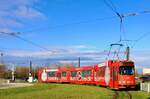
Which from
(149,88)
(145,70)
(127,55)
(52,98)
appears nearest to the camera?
(52,98)

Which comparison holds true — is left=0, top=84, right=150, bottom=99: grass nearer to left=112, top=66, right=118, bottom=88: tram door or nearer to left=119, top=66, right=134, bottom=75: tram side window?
left=112, top=66, right=118, bottom=88: tram door

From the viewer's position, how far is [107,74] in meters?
46.0

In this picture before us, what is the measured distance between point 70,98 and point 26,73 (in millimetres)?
143997

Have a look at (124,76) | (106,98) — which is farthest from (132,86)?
(106,98)

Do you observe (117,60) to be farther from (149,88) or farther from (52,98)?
(52,98)

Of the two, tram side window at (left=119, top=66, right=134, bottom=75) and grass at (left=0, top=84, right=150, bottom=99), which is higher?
tram side window at (left=119, top=66, right=134, bottom=75)

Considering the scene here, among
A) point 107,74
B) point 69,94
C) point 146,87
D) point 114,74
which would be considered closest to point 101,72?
point 107,74

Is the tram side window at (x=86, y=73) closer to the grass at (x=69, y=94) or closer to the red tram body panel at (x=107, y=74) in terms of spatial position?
the red tram body panel at (x=107, y=74)

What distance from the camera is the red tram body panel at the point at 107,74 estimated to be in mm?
43406

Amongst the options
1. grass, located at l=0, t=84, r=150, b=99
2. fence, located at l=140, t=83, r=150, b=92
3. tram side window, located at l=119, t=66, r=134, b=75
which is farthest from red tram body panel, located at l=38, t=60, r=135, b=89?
grass, located at l=0, t=84, r=150, b=99

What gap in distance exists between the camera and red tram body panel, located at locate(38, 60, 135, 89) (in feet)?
142

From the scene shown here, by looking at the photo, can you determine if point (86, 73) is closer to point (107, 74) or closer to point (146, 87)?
point (107, 74)

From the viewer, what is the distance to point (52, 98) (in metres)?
28.1

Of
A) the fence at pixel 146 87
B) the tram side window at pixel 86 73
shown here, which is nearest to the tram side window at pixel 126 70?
the fence at pixel 146 87
